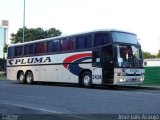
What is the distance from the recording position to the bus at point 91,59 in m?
23.5

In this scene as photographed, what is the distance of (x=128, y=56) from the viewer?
23812 mm

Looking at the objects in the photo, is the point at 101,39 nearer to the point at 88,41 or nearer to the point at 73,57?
the point at 88,41

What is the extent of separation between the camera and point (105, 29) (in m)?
23.9

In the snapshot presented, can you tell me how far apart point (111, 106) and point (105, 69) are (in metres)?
10.1

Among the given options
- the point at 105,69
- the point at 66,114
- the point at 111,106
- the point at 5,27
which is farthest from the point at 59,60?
the point at 5,27

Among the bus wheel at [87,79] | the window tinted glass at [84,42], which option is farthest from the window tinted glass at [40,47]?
the bus wheel at [87,79]

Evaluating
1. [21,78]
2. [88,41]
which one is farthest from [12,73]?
[88,41]

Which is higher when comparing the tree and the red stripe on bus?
the tree

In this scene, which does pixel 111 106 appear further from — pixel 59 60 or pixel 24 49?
pixel 24 49

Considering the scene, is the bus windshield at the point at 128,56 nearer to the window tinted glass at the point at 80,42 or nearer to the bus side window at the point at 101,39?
the bus side window at the point at 101,39

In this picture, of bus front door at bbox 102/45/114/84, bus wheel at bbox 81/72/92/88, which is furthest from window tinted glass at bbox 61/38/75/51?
bus front door at bbox 102/45/114/84

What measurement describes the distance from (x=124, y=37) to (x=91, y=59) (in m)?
2.42

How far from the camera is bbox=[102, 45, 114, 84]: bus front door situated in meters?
23.5

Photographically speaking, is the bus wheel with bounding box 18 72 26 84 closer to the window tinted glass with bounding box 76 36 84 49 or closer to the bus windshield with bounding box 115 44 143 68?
the window tinted glass with bounding box 76 36 84 49
